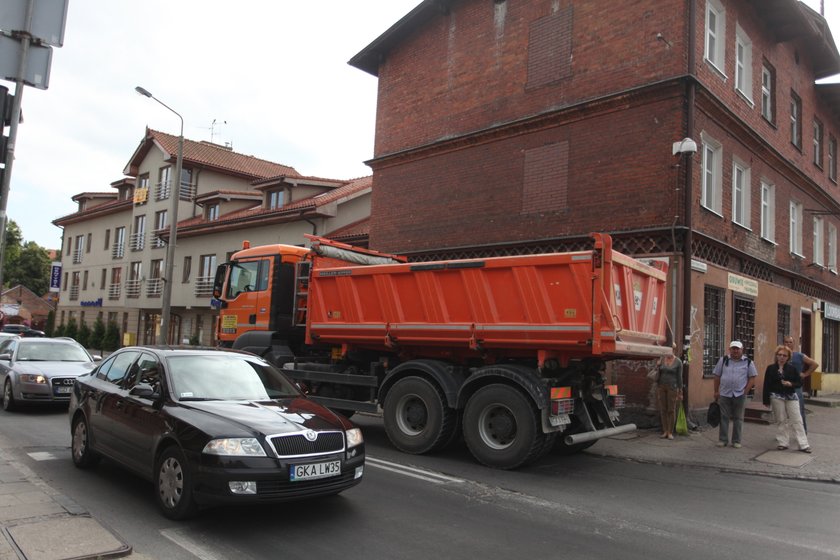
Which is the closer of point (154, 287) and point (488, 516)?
point (488, 516)

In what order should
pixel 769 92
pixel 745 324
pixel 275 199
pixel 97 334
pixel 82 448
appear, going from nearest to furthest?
pixel 82 448
pixel 745 324
pixel 769 92
pixel 275 199
pixel 97 334

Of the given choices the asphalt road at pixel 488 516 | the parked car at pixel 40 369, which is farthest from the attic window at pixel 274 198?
the asphalt road at pixel 488 516

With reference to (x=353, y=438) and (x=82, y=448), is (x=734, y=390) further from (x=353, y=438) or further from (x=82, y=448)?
(x=82, y=448)

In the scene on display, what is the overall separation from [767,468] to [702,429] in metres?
3.32

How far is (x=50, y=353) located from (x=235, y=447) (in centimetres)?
954

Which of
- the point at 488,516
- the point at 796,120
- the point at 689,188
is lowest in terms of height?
the point at 488,516

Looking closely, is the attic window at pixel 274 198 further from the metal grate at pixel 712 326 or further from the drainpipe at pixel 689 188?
the metal grate at pixel 712 326

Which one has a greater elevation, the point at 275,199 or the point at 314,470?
the point at 275,199

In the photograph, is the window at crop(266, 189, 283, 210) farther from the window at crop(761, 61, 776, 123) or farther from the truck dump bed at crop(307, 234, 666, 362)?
the truck dump bed at crop(307, 234, 666, 362)

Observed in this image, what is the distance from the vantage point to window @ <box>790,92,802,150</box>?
1898cm

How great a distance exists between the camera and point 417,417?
8930 millimetres

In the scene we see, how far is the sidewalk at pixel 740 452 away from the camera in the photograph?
8.74m

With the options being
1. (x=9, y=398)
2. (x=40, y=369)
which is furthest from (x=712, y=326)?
(x=9, y=398)

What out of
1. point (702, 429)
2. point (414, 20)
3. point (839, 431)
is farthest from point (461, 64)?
point (839, 431)
